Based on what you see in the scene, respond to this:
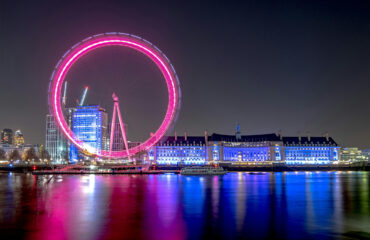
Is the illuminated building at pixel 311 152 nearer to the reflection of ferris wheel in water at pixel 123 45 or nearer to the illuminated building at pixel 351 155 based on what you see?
the illuminated building at pixel 351 155

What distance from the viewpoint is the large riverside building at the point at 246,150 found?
374 ft

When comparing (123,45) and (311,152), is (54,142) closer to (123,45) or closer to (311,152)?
(311,152)

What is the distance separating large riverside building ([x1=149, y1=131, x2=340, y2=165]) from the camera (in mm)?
113938

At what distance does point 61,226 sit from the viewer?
17.8m

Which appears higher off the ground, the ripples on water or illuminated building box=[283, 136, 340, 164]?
illuminated building box=[283, 136, 340, 164]

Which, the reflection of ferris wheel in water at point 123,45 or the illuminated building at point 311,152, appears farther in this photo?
the illuminated building at point 311,152

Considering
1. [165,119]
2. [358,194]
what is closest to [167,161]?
[165,119]

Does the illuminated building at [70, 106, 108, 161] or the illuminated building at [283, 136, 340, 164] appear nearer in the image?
the illuminated building at [283, 136, 340, 164]

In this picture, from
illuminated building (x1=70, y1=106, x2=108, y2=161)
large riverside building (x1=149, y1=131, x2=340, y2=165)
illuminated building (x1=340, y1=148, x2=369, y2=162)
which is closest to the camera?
large riverside building (x1=149, y1=131, x2=340, y2=165)

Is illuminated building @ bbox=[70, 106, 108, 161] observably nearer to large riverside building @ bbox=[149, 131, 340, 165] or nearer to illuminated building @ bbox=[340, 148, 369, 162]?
large riverside building @ bbox=[149, 131, 340, 165]

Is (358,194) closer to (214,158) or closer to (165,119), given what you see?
(165,119)

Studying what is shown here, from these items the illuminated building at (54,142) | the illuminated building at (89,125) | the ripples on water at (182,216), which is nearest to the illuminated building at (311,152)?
the illuminated building at (89,125)

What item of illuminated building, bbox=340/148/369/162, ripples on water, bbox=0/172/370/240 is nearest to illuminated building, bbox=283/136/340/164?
illuminated building, bbox=340/148/369/162

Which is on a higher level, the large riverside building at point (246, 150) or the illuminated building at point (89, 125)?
the illuminated building at point (89, 125)
